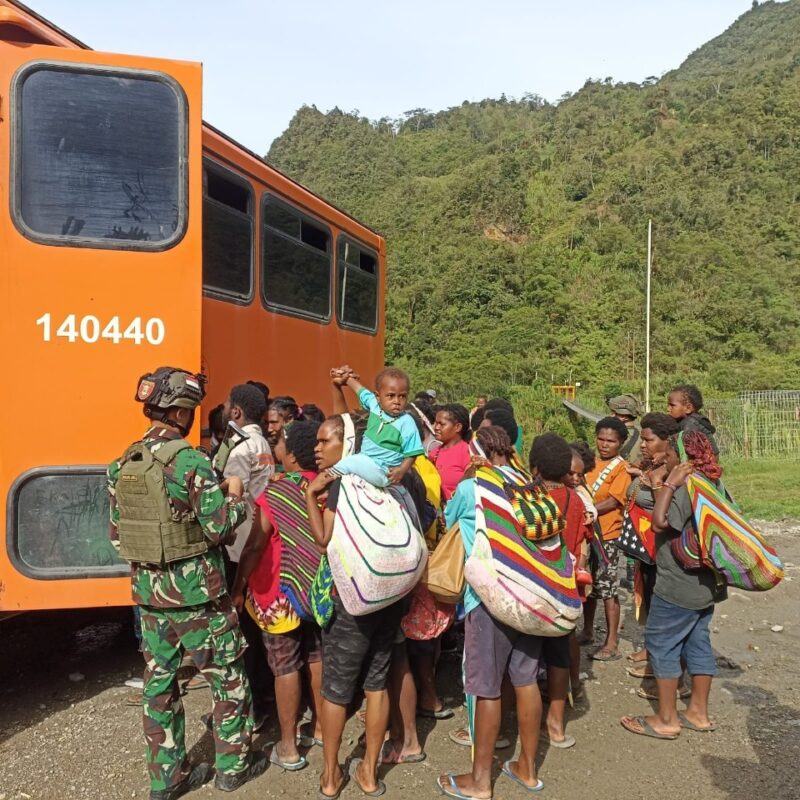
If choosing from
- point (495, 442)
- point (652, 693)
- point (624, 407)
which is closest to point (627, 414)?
point (624, 407)

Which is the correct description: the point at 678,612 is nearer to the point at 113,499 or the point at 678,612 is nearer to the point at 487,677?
the point at 487,677

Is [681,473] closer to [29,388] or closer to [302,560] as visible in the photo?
[302,560]

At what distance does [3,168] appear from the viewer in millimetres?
3197

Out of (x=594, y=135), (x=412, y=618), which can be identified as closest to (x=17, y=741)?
(x=412, y=618)

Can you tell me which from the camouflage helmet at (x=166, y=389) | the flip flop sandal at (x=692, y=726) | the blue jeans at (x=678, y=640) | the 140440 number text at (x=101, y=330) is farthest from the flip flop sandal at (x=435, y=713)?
the 140440 number text at (x=101, y=330)

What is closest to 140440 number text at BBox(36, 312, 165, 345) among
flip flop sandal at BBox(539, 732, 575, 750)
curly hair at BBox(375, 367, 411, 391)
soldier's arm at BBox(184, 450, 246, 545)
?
soldier's arm at BBox(184, 450, 246, 545)

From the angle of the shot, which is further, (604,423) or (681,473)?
(604,423)

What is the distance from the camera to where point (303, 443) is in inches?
125

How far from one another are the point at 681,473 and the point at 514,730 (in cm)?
161

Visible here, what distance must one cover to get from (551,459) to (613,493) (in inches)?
60.3

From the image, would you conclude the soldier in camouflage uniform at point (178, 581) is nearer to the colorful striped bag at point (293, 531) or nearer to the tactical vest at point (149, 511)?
the tactical vest at point (149, 511)

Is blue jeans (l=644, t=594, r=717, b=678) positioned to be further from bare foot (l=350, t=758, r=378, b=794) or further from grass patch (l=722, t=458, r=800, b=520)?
grass patch (l=722, t=458, r=800, b=520)

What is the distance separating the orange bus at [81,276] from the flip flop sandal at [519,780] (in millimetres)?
1914

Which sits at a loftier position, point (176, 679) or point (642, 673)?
point (176, 679)
